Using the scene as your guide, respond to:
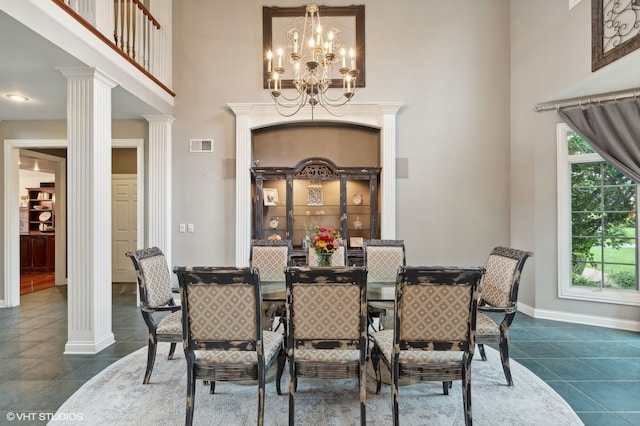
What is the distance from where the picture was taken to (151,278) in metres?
2.45

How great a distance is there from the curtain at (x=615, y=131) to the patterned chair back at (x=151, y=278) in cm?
456

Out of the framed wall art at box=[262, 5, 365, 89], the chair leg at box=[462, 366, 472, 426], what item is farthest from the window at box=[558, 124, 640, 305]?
the chair leg at box=[462, 366, 472, 426]

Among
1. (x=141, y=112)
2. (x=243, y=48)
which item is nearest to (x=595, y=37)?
(x=243, y=48)

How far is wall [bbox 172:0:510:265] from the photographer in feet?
14.7

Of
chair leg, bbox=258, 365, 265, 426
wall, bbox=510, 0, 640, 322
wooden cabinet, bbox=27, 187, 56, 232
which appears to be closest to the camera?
chair leg, bbox=258, 365, 265, 426

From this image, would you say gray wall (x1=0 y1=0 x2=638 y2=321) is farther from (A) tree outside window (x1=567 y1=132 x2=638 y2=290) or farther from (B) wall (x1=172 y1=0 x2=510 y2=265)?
(A) tree outside window (x1=567 y1=132 x2=638 y2=290)

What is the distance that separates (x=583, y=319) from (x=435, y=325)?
3259mm

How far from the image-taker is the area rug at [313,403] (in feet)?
6.52

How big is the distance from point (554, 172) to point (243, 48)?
14.5ft

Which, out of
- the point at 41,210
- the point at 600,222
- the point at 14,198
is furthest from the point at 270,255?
the point at 41,210

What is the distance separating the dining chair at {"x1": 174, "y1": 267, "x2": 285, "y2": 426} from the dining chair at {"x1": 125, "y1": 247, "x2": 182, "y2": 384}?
1.98 feet

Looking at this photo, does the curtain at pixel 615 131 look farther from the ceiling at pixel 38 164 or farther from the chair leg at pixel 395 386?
the ceiling at pixel 38 164

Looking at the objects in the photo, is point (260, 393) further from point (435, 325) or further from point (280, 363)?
point (435, 325)

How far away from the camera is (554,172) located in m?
3.92
